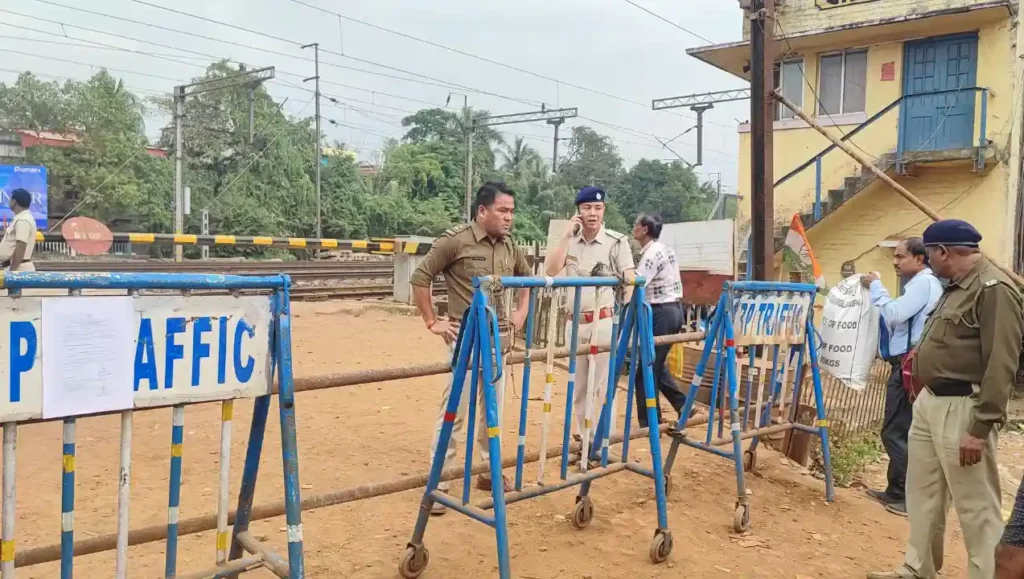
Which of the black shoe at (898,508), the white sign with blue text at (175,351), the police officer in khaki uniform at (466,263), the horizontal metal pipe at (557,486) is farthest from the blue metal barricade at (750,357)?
the white sign with blue text at (175,351)

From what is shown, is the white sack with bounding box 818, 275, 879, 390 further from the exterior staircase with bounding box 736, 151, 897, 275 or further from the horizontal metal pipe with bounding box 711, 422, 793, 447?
the exterior staircase with bounding box 736, 151, 897, 275

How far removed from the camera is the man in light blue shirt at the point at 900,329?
15.9 ft

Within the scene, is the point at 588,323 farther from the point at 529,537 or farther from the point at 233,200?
the point at 233,200

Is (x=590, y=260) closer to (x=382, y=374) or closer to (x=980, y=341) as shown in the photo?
(x=382, y=374)

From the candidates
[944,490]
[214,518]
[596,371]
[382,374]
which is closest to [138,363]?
[214,518]

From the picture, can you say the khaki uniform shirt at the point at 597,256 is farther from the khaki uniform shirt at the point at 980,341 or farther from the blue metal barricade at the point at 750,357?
the khaki uniform shirt at the point at 980,341

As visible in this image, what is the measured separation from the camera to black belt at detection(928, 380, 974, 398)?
11.4 feet

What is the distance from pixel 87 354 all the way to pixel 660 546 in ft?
9.24

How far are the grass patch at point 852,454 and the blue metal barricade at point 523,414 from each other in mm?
2352

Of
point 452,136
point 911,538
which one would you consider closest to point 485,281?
point 911,538

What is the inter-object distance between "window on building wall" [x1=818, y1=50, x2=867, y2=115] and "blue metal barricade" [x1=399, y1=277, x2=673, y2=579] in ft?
38.5

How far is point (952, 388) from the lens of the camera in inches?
138

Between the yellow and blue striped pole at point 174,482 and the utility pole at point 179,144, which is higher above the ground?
the utility pole at point 179,144

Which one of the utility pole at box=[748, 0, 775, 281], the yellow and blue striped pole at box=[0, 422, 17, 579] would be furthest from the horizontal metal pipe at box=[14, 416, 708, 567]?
the utility pole at box=[748, 0, 775, 281]
